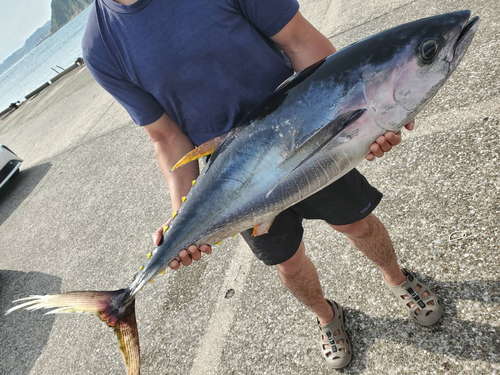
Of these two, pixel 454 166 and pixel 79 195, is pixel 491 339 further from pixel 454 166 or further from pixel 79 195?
pixel 79 195

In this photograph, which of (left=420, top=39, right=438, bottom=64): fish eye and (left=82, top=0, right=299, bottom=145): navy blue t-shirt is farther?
(left=82, top=0, right=299, bottom=145): navy blue t-shirt

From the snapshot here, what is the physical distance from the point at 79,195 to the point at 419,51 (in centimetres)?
546

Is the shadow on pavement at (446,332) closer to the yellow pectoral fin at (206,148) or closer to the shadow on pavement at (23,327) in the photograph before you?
the yellow pectoral fin at (206,148)

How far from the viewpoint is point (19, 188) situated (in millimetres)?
6961

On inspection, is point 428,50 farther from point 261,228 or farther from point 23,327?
point 23,327

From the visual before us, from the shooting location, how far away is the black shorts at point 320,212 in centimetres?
161

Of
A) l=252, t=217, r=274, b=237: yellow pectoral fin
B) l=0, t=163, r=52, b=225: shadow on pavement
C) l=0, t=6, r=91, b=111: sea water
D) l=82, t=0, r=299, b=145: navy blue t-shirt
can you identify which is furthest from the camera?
l=0, t=6, r=91, b=111: sea water

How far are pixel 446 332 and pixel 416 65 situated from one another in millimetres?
1399

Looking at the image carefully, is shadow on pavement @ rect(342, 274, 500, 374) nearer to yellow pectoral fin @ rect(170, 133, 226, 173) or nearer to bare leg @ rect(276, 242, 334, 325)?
bare leg @ rect(276, 242, 334, 325)

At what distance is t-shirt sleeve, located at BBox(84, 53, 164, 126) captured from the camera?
156 cm

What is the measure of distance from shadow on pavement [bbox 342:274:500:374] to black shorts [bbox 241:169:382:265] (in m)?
0.70

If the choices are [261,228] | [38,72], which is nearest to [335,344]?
[261,228]

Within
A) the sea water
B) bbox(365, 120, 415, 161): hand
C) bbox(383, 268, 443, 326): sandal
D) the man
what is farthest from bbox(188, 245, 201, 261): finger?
the sea water

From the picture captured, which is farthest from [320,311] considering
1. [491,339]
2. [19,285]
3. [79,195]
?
[79,195]
